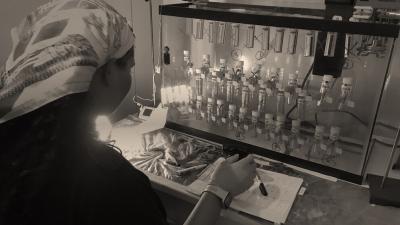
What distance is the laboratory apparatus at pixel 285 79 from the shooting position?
1119 mm

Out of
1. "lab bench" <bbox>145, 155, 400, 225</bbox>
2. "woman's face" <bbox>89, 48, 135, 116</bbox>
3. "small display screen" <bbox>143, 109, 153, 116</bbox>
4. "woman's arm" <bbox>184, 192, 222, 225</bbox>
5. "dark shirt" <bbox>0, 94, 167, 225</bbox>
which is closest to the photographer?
"dark shirt" <bbox>0, 94, 167, 225</bbox>

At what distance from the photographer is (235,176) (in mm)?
1020

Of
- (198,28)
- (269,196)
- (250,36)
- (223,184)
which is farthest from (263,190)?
(198,28)

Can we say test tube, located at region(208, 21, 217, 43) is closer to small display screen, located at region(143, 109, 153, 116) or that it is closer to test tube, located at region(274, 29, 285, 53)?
test tube, located at region(274, 29, 285, 53)

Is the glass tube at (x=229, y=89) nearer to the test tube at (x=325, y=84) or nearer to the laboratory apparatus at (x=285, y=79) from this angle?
the laboratory apparatus at (x=285, y=79)

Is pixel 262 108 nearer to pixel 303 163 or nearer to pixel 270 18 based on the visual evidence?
pixel 303 163

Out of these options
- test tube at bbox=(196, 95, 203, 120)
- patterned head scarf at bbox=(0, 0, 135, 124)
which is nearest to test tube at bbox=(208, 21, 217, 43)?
test tube at bbox=(196, 95, 203, 120)

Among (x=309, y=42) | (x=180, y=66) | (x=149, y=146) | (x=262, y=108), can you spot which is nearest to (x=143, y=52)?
(x=180, y=66)

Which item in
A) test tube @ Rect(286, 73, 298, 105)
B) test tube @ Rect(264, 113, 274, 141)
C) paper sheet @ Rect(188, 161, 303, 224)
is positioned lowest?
paper sheet @ Rect(188, 161, 303, 224)

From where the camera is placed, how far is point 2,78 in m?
0.68

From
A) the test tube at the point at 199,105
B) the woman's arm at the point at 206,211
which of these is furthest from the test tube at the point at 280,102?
the woman's arm at the point at 206,211

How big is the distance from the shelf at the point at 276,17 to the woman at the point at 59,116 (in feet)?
1.85

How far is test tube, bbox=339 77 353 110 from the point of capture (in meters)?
1.15

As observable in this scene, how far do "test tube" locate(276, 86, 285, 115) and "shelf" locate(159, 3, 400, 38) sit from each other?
0.84 ft
